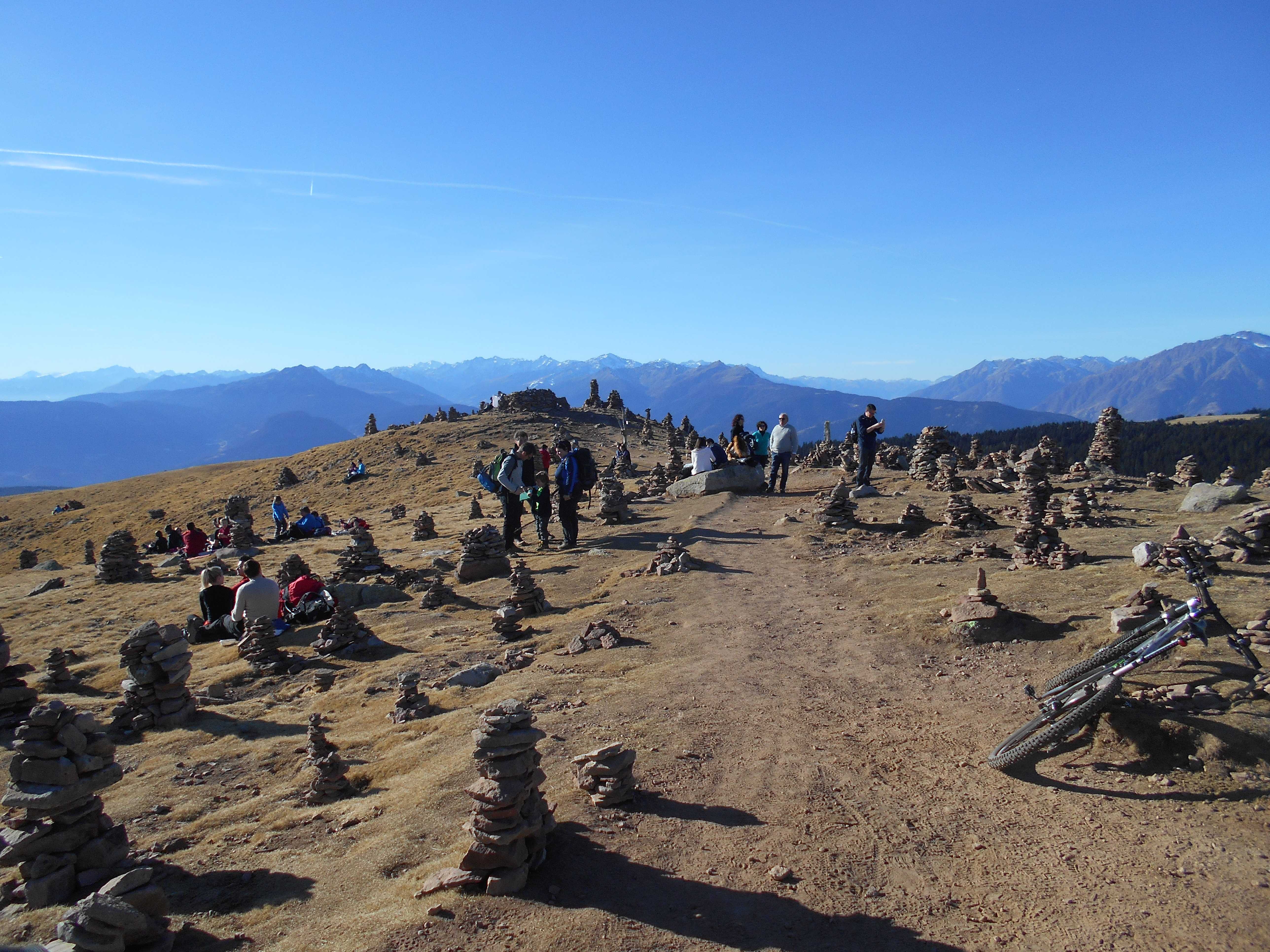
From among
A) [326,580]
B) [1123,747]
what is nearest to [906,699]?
[1123,747]

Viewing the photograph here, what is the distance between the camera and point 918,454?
25.7m

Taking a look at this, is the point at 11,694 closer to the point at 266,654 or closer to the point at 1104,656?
the point at 266,654

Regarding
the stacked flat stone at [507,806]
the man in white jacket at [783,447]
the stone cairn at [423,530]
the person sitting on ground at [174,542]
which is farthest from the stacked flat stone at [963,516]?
the person sitting on ground at [174,542]

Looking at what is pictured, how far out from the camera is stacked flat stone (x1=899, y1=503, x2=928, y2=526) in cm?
1648

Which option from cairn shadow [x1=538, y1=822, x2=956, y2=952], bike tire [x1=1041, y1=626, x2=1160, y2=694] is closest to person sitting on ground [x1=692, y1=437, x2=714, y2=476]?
bike tire [x1=1041, y1=626, x2=1160, y2=694]

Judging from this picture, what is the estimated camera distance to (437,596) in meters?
15.2

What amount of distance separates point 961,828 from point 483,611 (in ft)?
35.9

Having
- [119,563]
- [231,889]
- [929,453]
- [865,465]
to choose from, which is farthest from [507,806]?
[929,453]

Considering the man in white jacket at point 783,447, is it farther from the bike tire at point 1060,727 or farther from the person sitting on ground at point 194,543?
the person sitting on ground at point 194,543

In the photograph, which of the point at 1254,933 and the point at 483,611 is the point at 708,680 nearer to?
the point at 1254,933

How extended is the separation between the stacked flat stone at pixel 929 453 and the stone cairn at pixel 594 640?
17129mm

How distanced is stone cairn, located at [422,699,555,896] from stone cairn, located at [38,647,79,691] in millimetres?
10858

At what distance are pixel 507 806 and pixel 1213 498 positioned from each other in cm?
1833

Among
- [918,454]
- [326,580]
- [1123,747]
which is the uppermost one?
[918,454]
